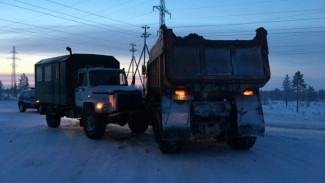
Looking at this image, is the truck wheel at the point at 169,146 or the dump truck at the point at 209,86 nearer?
the dump truck at the point at 209,86

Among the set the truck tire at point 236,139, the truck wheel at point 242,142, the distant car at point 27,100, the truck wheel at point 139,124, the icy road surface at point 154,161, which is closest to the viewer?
the icy road surface at point 154,161

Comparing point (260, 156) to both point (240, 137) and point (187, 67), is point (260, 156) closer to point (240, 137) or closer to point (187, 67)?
point (240, 137)

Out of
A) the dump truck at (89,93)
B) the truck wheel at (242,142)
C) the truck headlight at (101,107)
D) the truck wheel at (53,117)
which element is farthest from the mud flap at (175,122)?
the truck wheel at (53,117)

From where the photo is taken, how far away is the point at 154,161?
8219 millimetres

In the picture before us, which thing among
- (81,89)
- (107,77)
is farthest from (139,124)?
(81,89)

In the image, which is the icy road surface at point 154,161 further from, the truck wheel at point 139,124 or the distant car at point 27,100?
the distant car at point 27,100

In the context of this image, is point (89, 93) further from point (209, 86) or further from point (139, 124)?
point (209, 86)

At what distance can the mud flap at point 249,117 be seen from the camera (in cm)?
891

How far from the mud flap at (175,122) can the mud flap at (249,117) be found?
1.45 meters

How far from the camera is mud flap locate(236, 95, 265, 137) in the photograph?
8.91m

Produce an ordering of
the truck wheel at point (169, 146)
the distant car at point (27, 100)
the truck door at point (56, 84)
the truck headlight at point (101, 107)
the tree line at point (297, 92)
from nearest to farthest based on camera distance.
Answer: the truck wheel at point (169, 146)
the truck headlight at point (101, 107)
the truck door at point (56, 84)
the distant car at point (27, 100)
the tree line at point (297, 92)

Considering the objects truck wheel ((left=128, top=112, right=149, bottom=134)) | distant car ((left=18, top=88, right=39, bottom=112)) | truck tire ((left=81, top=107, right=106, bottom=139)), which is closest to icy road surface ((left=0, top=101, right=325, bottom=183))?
truck tire ((left=81, top=107, right=106, bottom=139))

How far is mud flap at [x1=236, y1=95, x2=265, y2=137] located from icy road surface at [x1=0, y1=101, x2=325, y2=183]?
0.65 m

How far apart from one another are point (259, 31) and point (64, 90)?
846 cm
